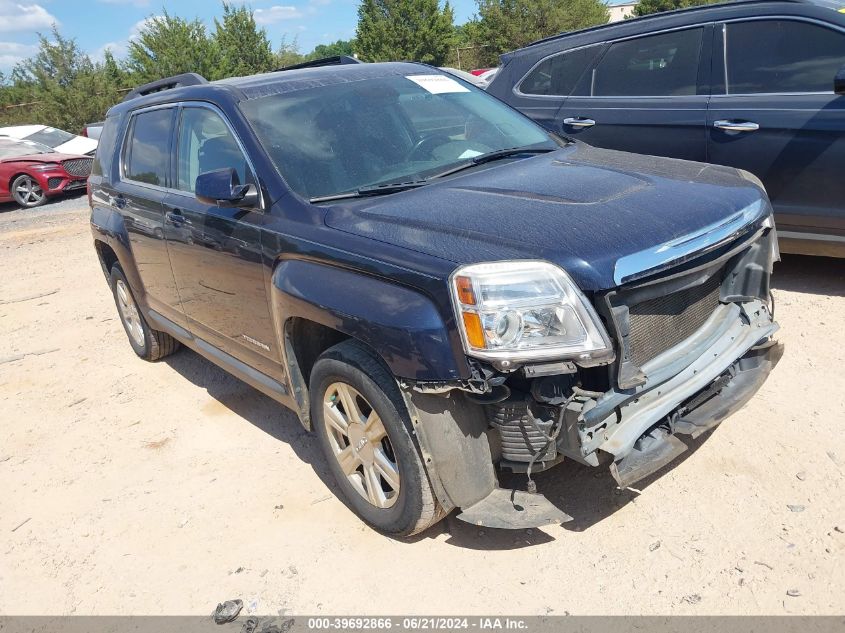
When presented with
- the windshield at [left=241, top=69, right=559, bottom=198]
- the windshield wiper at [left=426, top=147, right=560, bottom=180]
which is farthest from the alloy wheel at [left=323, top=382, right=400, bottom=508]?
the windshield wiper at [left=426, top=147, right=560, bottom=180]

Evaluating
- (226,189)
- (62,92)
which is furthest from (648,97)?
(62,92)

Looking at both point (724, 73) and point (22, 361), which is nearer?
point (724, 73)

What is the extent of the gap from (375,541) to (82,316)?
5073 millimetres

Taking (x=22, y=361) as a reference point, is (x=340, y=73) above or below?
above

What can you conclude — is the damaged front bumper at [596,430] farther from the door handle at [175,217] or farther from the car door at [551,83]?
the car door at [551,83]

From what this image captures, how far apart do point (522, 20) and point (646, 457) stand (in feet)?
118

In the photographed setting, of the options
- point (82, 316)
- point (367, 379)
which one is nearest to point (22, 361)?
point (82, 316)

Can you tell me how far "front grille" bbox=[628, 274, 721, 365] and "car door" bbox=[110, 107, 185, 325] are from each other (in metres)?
2.83

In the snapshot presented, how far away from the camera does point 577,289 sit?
230cm

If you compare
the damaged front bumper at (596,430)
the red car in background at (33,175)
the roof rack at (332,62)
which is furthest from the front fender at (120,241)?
the red car in background at (33,175)

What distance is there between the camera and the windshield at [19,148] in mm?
15156

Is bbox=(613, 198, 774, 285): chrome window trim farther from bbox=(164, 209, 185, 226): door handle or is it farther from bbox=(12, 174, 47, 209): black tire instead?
bbox=(12, 174, 47, 209): black tire

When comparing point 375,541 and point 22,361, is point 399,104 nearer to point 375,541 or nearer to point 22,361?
point 375,541

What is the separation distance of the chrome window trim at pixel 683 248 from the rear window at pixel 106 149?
410cm
